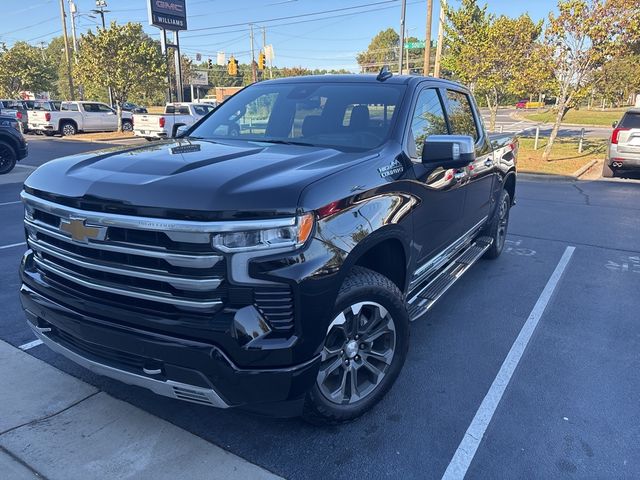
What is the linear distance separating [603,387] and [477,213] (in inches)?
78.3

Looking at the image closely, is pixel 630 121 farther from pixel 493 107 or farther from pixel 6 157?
pixel 6 157

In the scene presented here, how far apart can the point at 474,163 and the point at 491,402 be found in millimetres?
2153

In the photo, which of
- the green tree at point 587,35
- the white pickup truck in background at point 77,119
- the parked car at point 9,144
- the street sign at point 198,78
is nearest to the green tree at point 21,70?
the white pickup truck in background at point 77,119

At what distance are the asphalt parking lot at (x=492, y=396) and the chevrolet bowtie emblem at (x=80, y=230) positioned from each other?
1.21m

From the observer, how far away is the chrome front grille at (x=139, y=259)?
85.9 inches

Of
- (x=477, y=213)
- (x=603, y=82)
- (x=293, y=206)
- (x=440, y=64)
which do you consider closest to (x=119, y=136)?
(x=440, y=64)

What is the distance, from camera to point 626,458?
→ 266 centimetres

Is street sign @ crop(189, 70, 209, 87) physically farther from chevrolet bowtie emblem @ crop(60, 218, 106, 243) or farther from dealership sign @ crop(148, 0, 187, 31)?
chevrolet bowtie emblem @ crop(60, 218, 106, 243)

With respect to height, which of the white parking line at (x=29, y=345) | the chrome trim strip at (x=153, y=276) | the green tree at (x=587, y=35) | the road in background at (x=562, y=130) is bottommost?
the white parking line at (x=29, y=345)

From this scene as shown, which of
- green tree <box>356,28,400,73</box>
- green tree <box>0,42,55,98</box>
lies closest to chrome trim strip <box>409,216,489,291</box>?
green tree <box>0,42,55,98</box>

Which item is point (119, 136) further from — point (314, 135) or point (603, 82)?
point (314, 135)

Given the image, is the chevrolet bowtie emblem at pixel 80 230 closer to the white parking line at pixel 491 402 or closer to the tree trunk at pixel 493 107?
the white parking line at pixel 491 402

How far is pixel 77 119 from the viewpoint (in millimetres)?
26266

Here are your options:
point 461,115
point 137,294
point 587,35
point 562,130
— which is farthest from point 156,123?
point 562,130
